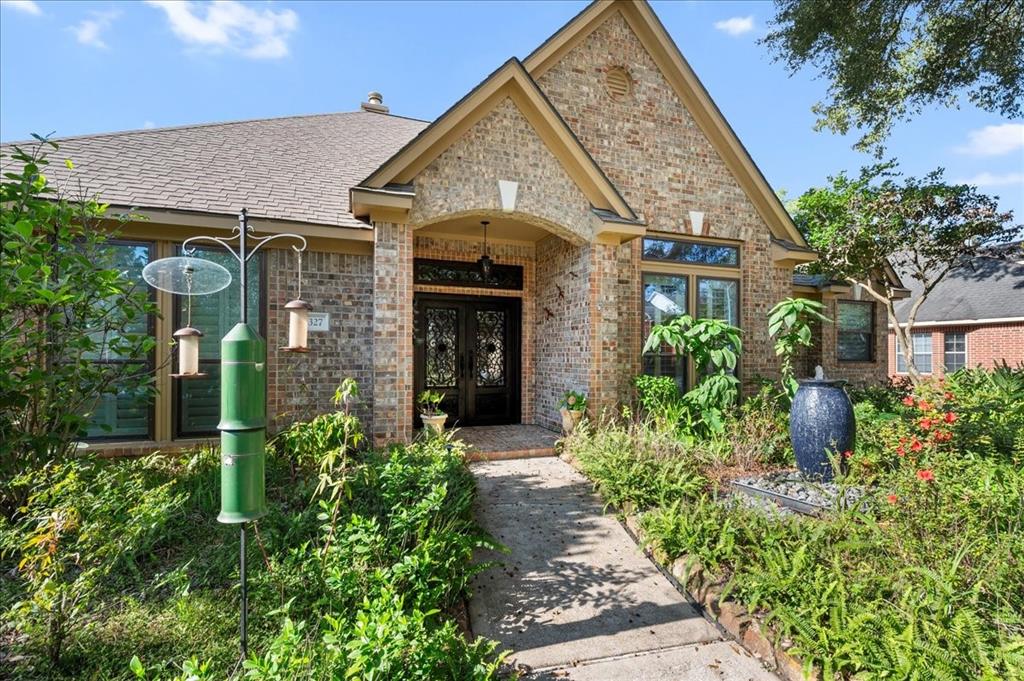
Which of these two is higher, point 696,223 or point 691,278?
point 696,223

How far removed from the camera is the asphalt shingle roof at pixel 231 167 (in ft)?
21.2

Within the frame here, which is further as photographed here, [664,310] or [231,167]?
[664,310]

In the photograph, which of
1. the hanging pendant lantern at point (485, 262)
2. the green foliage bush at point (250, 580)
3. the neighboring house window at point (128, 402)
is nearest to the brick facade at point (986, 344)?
the hanging pendant lantern at point (485, 262)

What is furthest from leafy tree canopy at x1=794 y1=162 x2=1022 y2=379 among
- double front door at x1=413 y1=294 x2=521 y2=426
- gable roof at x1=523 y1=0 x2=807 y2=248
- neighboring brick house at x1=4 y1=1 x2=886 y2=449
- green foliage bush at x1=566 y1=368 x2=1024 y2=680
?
double front door at x1=413 y1=294 x2=521 y2=426

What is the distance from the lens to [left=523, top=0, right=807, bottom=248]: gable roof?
848 centimetres

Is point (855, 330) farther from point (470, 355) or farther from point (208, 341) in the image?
point (208, 341)

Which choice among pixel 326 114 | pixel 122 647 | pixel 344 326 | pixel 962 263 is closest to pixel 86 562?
pixel 122 647

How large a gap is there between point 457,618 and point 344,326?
4.55 m

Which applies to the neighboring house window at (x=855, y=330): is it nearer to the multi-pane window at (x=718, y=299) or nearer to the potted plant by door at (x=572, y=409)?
the multi-pane window at (x=718, y=299)

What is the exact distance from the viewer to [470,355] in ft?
30.1

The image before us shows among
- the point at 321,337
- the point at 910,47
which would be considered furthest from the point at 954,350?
the point at 321,337

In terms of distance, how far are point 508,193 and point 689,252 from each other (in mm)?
3904

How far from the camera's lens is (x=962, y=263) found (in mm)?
12422

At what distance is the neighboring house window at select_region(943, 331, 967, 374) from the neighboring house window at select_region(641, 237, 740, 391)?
48.4 feet
